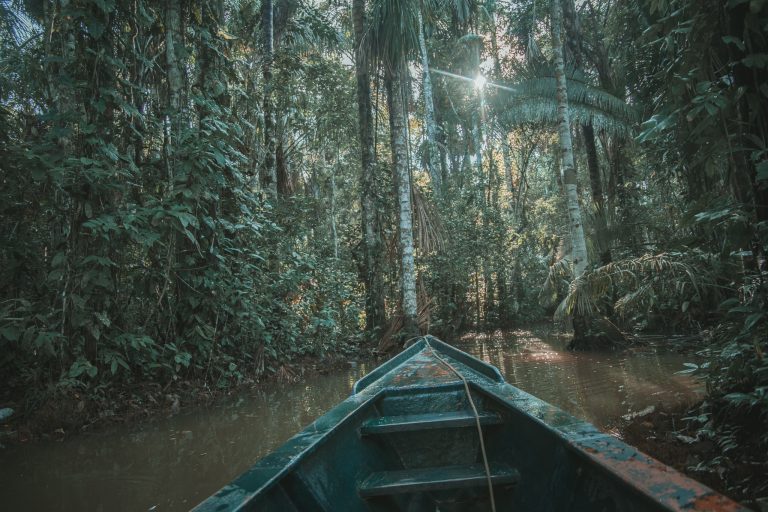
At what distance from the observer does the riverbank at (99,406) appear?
461 cm

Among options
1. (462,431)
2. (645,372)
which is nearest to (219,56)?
(462,431)

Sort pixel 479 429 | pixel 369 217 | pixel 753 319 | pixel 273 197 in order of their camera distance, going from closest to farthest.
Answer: pixel 479 429
pixel 753 319
pixel 273 197
pixel 369 217

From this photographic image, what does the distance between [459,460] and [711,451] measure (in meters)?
1.64

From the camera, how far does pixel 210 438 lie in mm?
4520

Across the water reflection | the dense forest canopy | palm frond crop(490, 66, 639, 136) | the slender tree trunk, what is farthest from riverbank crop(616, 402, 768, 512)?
palm frond crop(490, 66, 639, 136)

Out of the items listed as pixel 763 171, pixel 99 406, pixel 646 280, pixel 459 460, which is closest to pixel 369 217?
pixel 646 280

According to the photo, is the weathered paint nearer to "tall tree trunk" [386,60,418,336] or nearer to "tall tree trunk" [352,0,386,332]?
"tall tree trunk" [386,60,418,336]

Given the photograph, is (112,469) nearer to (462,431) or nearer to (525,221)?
(462,431)

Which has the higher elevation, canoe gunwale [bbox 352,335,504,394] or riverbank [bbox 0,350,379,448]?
canoe gunwale [bbox 352,335,504,394]

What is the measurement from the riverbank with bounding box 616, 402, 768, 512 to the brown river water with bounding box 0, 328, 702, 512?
1.85ft

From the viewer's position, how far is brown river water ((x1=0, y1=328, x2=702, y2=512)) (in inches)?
131

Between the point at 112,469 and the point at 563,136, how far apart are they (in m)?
8.40

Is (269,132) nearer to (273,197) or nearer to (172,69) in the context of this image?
(273,197)

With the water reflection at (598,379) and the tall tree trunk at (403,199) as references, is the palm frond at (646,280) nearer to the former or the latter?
the water reflection at (598,379)
